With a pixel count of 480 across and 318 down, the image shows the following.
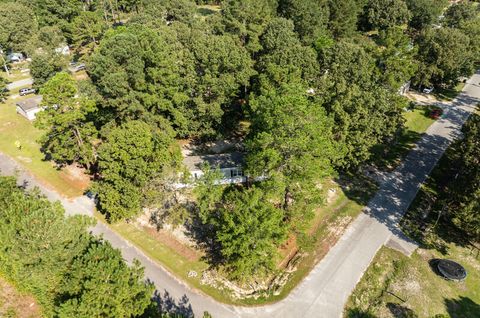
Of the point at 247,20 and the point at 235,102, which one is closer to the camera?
the point at 235,102

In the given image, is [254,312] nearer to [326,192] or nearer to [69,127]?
[326,192]

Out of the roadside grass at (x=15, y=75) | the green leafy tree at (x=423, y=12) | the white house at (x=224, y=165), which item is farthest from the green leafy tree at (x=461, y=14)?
the roadside grass at (x=15, y=75)

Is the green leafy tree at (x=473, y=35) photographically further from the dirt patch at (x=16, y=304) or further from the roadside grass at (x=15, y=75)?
the roadside grass at (x=15, y=75)

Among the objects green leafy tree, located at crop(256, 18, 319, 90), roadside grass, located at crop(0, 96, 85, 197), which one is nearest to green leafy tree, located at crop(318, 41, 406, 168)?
green leafy tree, located at crop(256, 18, 319, 90)

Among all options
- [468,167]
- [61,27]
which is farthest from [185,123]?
[61,27]

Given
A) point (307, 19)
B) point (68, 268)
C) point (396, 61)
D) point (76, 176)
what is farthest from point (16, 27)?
point (396, 61)

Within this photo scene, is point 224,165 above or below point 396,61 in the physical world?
below

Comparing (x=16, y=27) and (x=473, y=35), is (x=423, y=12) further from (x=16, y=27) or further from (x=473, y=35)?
(x=16, y=27)
